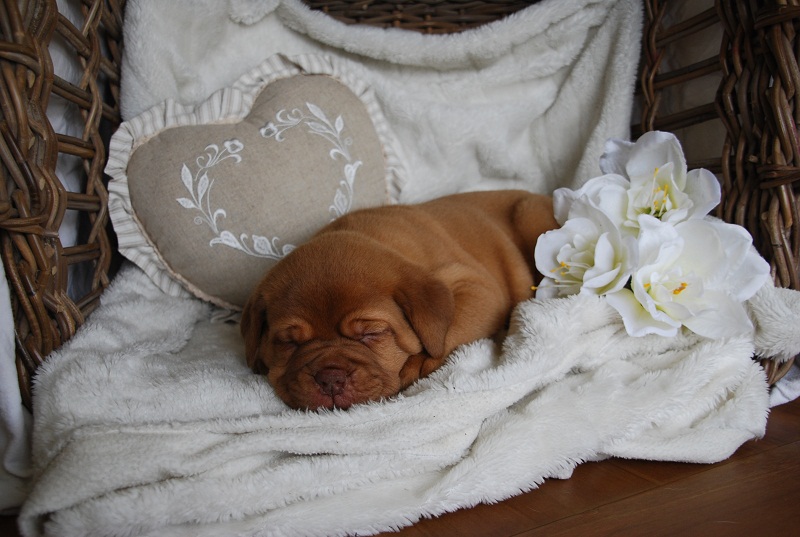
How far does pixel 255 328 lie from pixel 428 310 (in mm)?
522

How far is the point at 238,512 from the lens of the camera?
1.26 metres

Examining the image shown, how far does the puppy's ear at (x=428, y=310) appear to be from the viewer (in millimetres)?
1646

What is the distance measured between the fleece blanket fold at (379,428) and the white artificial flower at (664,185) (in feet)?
1.03

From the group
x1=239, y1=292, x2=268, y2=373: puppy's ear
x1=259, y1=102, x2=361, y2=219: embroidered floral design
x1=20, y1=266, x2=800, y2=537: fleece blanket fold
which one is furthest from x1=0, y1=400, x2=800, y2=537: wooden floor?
x1=259, y1=102, x2=361, y2=219: embroidered floral design

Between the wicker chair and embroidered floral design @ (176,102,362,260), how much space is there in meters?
0.33

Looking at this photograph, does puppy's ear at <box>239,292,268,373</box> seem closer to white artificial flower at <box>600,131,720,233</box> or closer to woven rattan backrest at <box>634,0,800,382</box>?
white artificial flower at <box>600,131,720,233</box>

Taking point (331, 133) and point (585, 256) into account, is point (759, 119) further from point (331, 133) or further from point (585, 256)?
point (331, 133)

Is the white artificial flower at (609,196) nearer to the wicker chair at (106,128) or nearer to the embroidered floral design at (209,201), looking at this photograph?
the wicker chair at (106,128)

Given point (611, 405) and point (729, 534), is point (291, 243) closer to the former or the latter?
point (611, 405)

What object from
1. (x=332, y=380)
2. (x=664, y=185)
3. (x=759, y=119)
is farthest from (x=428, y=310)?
(x=759, y=119)

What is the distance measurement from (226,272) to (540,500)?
1.43 meters

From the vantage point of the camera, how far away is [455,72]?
109 inches

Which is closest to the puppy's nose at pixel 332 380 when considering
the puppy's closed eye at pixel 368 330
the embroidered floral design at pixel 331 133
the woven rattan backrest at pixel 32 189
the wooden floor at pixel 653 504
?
the puppy's closed eye at pixel 368 330

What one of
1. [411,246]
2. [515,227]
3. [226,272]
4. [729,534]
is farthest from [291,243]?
[729,534]
